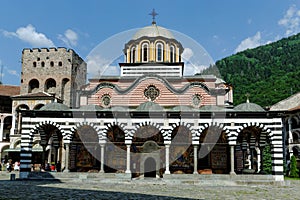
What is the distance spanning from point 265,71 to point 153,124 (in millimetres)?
71302

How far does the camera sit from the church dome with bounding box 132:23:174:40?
90.7ft

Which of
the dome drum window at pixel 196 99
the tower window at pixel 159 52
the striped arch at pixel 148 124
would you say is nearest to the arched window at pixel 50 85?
the tower window at pixel 159 52

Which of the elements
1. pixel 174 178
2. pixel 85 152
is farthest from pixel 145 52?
pixel 174 178

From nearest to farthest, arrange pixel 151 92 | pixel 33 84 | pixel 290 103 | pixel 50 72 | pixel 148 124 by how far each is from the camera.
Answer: pixel 148 124
pixel 151 92
pixel 290 103
pixel 50 72
pixel 33 84

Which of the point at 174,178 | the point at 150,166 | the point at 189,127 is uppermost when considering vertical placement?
the point at 189,127

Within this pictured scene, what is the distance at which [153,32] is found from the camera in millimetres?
27781

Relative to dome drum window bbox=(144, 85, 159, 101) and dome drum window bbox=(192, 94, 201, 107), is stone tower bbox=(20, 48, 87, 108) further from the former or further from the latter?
dome drum window bbox=(192, 94, 201, 107)

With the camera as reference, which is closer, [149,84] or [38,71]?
[149,84]

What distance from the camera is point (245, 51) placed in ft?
347

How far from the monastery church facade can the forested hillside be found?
1042 inches

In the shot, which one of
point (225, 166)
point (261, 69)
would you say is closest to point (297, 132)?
point (225, 166)

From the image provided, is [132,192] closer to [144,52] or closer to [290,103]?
[144,52]

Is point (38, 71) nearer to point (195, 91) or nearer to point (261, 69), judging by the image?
point (195, 91)

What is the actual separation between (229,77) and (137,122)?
2531 inches
